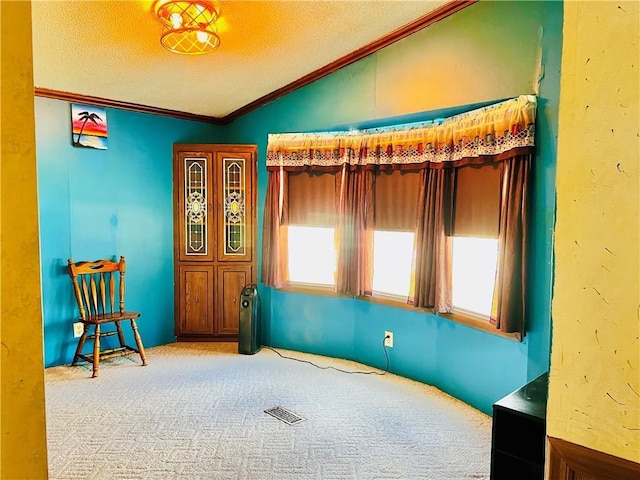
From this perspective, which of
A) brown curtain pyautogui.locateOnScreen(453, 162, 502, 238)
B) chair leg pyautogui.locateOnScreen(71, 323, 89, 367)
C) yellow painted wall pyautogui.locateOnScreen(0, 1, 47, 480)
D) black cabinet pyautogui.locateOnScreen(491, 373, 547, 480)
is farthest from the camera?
chair leg pyautogui.locateOnScreen(71, 323, 89, 367)

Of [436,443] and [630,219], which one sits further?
[436,443]

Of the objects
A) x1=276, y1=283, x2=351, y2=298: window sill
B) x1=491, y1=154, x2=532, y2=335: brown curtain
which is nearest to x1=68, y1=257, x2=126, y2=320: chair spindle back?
x1=276, y1=283, x2=351, y2=298: window sill

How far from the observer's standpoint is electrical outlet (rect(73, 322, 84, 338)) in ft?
12.7

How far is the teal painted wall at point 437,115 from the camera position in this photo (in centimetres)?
A: 244

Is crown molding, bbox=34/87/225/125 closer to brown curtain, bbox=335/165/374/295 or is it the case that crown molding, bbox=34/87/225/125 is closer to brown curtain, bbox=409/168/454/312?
brown curtain, bbox=335/165/374/295

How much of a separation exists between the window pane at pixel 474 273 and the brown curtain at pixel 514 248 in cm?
28

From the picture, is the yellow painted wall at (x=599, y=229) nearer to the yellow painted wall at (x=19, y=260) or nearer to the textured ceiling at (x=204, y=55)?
the yellow painted wall at (x=19, y=260)

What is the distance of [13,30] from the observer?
0.72 m

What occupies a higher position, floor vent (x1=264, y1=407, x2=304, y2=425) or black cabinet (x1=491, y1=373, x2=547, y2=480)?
black cabinet (x1=491, y1=373, x2=547, y2=480)

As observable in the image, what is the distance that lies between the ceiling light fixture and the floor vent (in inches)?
90.9

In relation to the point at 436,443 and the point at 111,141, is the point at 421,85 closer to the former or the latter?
the point at 436,443

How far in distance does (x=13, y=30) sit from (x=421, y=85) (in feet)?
8.92

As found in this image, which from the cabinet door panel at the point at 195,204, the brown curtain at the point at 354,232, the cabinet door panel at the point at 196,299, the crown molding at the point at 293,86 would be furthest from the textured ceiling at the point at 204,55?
the cabinet door panel at the point at 196,299

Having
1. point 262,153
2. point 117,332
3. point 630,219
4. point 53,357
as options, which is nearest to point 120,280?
point 117,332
